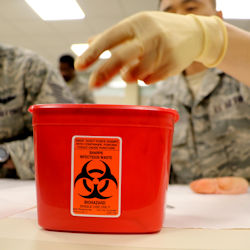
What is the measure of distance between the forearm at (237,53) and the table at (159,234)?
32cm

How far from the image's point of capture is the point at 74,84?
281 centimetres

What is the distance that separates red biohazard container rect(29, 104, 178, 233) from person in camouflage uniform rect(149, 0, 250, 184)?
0.88 meters

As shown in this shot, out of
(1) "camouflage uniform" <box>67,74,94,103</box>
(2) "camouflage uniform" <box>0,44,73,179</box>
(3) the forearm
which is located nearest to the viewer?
(3) the forearm

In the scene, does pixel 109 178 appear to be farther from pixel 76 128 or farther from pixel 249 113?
pixel 249 113

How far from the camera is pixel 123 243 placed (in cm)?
32

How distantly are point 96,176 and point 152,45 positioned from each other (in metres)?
0.24

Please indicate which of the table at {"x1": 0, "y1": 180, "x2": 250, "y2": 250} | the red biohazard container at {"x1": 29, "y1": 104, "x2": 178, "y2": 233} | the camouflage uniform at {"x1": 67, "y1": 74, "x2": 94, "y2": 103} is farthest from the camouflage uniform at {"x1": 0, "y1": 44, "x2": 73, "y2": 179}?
the camouflage uniform at {"x1": 67, "y1": 74, "x2": 94, "y2": 103}

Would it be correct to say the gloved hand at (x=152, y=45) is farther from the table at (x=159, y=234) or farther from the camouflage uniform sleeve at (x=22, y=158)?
the camouflage uniform sleeve at (x=22, y=158)

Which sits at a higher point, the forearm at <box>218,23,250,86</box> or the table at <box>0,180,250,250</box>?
the forearm at <box>218,23,250,86</box>

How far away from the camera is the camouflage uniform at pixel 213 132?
1163 millimetres

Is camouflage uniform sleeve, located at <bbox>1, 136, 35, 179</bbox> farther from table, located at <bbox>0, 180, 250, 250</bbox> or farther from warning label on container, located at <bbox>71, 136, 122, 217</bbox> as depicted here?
warning label on container, located at <bbox>71, 136, 122, 217</bbox>

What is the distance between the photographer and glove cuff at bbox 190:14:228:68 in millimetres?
503

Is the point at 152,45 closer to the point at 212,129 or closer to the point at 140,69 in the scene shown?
the point at 140,69

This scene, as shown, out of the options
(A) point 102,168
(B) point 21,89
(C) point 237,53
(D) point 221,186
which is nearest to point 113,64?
(A) point 102,168
